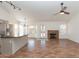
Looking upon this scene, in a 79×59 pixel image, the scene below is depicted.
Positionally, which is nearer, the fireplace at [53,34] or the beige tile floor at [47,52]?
the beige tile floor at [47,52]

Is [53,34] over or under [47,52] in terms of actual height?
over

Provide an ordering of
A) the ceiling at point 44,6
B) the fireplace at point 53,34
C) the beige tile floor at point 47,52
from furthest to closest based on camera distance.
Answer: the fireplace at point 53,34, the ceiling at point 44,6, the beige tile floor at point 47,52

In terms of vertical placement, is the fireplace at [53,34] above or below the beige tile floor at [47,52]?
above

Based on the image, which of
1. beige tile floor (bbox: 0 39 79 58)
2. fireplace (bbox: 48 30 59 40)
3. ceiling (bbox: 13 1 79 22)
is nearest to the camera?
beige tile floor (bbox: 0 39 79 58)

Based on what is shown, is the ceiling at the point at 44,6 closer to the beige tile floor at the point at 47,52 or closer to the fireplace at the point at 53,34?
the beige tile floor at the point at 47,52

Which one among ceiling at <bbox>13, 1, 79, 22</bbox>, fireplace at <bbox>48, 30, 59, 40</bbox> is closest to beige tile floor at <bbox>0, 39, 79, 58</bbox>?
ceiling at <bbox>13, 1, 79, 22</bbox>

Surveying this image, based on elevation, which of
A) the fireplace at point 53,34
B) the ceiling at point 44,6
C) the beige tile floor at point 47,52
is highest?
the ceiling at point 44,6

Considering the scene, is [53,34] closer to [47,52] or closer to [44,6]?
[44,6]

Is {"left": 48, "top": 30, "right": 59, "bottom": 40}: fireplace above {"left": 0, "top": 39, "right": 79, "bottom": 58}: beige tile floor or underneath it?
above

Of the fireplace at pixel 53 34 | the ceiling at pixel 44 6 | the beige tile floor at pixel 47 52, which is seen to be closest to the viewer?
the beige tile floor at pixel 47 52

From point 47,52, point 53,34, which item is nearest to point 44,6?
point 47,52

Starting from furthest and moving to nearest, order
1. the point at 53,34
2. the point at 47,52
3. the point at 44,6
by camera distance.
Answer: the point at 53,34 < the point at 44,6 < the point at 47,52

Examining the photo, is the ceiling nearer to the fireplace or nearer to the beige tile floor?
the beige tile floor

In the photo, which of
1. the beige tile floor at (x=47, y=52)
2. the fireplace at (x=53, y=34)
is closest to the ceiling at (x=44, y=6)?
the beige tile floor at (x=47, y=52)
